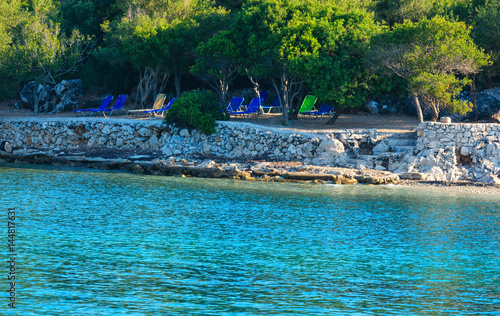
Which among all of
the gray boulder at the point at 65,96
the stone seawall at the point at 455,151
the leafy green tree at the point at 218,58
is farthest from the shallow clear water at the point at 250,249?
the gray boulder at the point at 65,96

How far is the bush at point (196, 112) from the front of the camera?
29.7 metres

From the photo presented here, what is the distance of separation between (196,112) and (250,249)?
1560cm

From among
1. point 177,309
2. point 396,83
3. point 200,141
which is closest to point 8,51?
point 200,141

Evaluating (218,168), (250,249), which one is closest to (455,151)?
(218,168)

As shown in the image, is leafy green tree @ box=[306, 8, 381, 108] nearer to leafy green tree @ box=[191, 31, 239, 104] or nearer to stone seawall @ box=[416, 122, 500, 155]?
leafy green tree @ box=[191, 31, 239, 104]

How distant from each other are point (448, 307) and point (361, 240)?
511 centimetres

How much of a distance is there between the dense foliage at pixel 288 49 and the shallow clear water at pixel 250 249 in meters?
6.88

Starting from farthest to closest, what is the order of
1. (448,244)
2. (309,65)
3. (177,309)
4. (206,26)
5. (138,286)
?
(206,26)
(309,65)
(448,244)
(138,286)
(177,309)

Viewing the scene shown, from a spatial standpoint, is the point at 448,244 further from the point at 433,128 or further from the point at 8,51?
the point at 8,51

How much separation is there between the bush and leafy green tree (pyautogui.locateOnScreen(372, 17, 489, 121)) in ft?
26.9

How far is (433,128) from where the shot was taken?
25.6 meters

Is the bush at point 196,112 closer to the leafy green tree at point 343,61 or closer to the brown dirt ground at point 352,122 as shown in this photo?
the brown dirt ground at point 352,122

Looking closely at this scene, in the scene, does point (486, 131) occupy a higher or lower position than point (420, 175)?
higher

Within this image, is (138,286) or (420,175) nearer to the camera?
(138,286)
